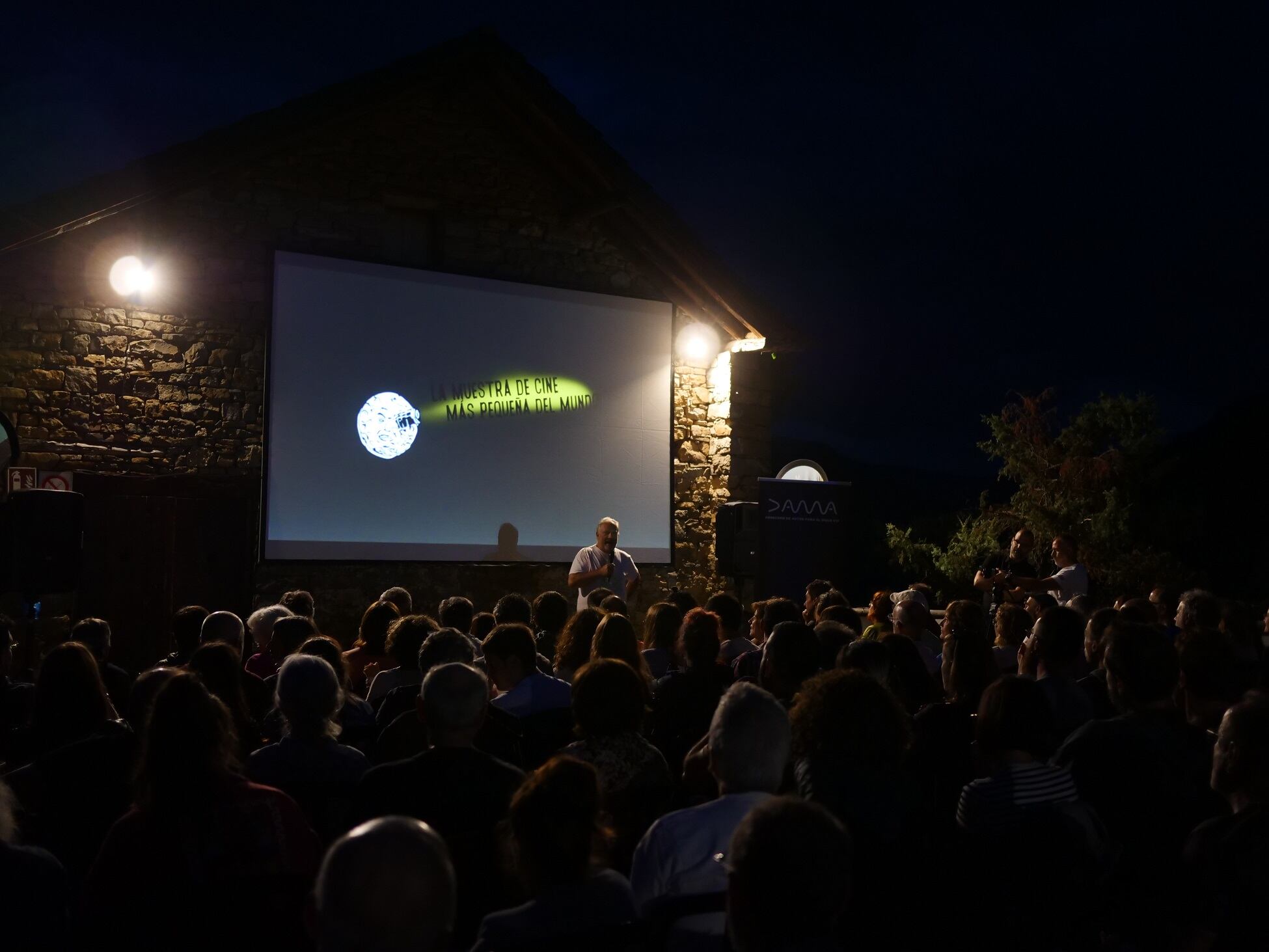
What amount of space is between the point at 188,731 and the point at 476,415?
768 centimetres

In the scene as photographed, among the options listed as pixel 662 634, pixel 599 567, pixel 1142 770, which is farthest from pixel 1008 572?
pixel 1142 770

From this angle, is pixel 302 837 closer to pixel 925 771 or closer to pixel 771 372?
pixel 925 771

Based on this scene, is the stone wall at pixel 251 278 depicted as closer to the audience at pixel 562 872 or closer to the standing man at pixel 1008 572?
the standing man at pixel 1008 572

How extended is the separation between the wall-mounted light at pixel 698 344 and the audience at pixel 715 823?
866 cm

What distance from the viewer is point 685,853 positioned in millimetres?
2350

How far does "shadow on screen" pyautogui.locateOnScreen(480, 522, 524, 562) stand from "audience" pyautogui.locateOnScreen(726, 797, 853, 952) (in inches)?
330

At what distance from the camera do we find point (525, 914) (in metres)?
1.94

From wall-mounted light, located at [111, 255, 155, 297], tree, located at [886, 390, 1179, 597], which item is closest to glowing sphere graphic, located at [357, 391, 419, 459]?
wall-mounted light, located at [111, 255, 155, 297]

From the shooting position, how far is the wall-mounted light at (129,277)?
8.58m

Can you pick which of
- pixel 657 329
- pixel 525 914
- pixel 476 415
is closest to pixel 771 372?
pixel 657 329

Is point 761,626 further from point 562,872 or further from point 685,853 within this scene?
point 562,872

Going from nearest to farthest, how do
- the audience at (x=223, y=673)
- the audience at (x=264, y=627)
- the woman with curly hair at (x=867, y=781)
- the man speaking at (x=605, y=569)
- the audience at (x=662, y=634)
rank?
the woman with curly hair at (x=867, y=781)
the audience at (x=223, y=673)
the audience at (x=662, y=634)
the audience at (x=264, y=627)
the man speaking at (x=605, y=569)

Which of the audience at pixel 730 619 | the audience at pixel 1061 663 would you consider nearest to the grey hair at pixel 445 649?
the audience at pixel 1061 663

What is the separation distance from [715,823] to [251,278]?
305 inches
